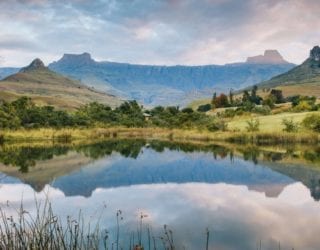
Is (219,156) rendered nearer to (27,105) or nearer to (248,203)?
(248,203)

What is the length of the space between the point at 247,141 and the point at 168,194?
2922 cm

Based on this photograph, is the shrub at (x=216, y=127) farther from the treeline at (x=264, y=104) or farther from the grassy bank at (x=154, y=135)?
the treeline at (x=264, y=104)

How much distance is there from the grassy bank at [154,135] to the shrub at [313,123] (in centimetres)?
190

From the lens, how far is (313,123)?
50531mm

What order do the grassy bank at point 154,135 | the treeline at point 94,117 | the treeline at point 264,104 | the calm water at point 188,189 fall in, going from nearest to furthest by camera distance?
1. the calm water at point 188,189
2. the grassy bank at point 154,135
3. the treeline at point 94,117
4. the treeline at point 264,104

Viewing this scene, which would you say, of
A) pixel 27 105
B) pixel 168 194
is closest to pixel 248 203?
pixel 168 194

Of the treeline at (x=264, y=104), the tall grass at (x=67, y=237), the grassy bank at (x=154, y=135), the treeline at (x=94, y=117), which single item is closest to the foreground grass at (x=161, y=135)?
the grassy bank at (x=154, y=135)

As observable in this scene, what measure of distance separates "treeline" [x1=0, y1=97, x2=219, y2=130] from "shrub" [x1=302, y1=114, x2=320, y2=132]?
10.1 m

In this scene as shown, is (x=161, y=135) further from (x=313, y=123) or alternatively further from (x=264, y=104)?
(x=264, y=104)

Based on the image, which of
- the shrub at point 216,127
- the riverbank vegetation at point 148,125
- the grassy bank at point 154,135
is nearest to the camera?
the grassy bank at point 154,135

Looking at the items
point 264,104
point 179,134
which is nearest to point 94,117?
point 179,134

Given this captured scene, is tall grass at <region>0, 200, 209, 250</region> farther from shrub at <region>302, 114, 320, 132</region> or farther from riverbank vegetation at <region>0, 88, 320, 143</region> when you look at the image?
shrub at <region>302, 114, 320, 132</region>

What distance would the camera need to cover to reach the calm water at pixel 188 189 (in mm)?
13533

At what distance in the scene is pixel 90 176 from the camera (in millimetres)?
25922
